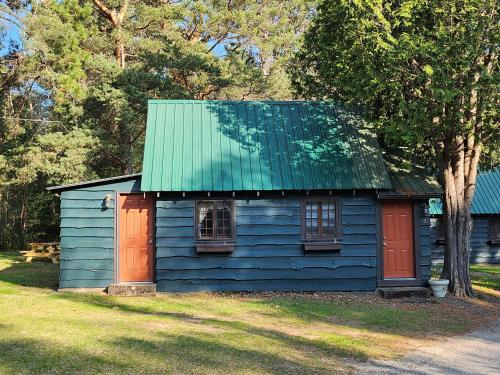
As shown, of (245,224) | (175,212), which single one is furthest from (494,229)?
(175,212)

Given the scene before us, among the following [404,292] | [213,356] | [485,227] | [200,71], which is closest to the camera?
[213,356]

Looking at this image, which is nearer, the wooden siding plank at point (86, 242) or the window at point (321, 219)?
the wooden siding plank at point (86, 242)

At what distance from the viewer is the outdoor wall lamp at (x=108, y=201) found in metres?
12.9

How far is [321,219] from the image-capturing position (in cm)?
1313

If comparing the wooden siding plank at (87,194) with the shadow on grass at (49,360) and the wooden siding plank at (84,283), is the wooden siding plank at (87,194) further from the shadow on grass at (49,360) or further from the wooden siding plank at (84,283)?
the shadow on grass at (49,360)

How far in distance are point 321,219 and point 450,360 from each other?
6.20m

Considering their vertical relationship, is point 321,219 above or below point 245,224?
above

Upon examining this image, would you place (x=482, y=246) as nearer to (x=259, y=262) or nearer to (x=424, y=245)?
(x=424, y=245)

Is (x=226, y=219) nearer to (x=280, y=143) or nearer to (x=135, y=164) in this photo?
(x=280, y=143)

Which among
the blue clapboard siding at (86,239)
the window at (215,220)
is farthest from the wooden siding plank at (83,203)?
the window at (215,220)

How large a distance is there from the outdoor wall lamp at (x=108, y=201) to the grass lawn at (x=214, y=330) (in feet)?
7.23

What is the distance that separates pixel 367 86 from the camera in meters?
12.1

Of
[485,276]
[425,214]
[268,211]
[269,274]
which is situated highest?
[268,211]

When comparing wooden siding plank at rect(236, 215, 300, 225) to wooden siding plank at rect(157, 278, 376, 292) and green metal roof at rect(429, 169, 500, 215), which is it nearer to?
wooden siding plank at rect(157, 278, 376, 292)
